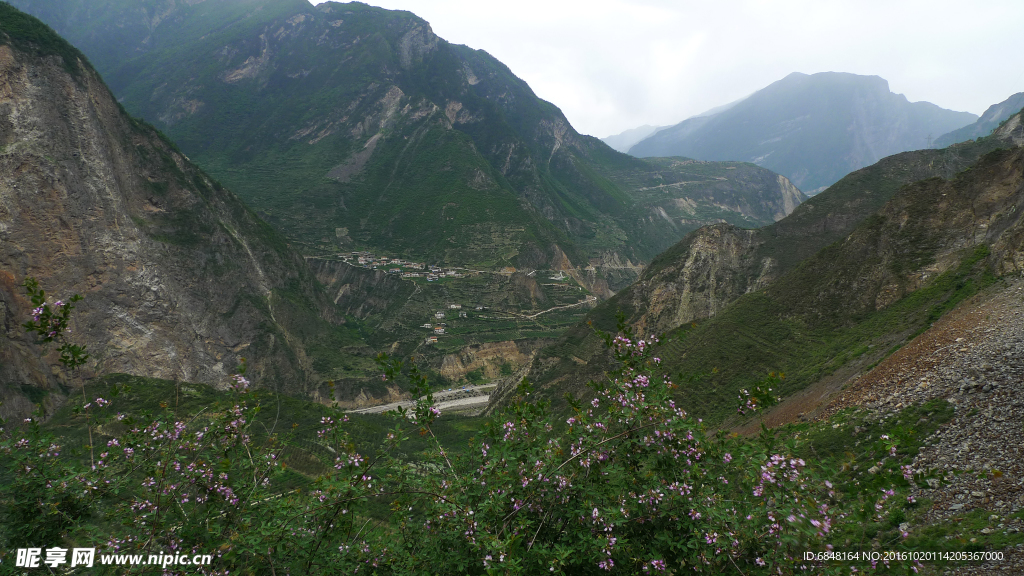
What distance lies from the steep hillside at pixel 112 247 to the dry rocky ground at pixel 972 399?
54740 mm

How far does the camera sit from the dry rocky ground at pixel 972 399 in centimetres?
798

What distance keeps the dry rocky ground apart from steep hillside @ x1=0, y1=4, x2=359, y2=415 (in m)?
54.7

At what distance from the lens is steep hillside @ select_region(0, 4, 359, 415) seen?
4716 centimetres

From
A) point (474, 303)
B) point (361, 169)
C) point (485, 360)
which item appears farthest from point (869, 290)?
point (361, 169)

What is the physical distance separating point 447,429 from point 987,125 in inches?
10969

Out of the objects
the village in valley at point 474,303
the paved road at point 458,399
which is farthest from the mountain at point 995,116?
the paved road at point 458,399

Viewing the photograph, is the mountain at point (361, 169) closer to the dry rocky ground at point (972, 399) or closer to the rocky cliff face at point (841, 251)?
the rocky cliff face at point (841, 251)

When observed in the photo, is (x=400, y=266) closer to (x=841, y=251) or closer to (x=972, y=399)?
(x=841, y=251)

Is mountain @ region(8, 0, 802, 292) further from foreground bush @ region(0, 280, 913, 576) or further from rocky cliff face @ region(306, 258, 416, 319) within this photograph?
foreground bush @ region(0, 280, 913, 576)

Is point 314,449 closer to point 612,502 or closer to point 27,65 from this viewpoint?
point 612,502

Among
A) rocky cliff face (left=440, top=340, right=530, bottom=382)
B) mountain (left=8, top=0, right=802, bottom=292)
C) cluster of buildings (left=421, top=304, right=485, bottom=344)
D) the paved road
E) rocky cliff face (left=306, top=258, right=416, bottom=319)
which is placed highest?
mountain (left=8, top=0, right=802, bottom=292)

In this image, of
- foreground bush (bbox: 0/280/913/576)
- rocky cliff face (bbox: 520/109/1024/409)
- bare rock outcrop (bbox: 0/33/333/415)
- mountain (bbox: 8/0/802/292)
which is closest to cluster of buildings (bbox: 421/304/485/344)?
mountain (bbox: 8/0/802/292)

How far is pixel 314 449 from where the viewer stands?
32500mm

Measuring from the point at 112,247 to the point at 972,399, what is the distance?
3144 inches
